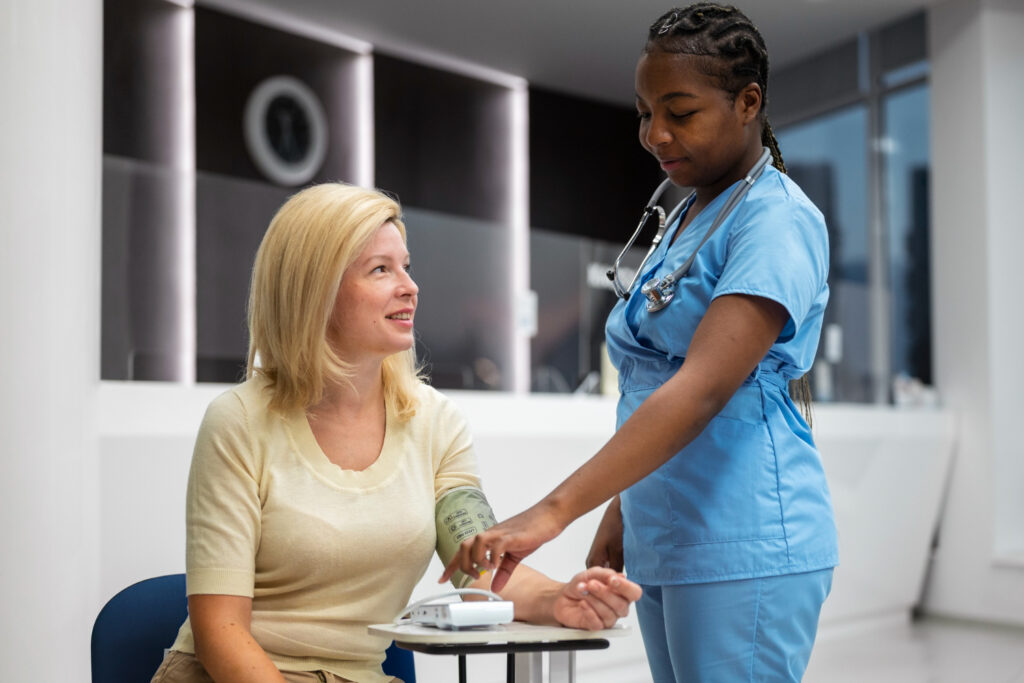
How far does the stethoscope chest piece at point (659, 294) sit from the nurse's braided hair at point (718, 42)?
0.78 feet

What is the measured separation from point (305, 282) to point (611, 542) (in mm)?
561

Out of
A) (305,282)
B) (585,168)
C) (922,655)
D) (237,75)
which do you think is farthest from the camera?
(585,168)

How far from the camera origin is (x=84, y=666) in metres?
1.77

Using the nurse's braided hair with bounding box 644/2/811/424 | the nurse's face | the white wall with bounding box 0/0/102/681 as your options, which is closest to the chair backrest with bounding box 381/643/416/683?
the white wall with bounding box 0/0/102/681

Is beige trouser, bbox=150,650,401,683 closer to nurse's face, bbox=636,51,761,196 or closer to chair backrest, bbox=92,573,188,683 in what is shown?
chair backrest, bbox=92,573,188,683

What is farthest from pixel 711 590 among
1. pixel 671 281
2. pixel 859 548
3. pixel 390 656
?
pixel 859 548

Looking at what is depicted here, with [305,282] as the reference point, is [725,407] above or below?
below

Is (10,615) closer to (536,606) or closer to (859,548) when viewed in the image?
(536,606)

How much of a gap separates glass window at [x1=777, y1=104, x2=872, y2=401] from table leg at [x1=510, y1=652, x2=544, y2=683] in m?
4.80

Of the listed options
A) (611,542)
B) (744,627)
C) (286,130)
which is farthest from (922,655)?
(286,130)

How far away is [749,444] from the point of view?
3.99 feet

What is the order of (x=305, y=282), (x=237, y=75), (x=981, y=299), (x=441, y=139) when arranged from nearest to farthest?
(x=305, y=282)
(x=981, y=299)
(x=237, y=75)
(x=441, y=139)

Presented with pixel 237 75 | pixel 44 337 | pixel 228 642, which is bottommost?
pixel 228 642

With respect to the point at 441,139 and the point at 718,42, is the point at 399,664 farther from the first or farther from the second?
the point at 441,139
